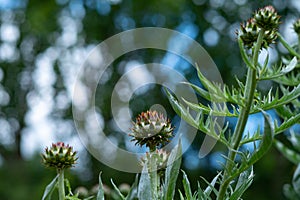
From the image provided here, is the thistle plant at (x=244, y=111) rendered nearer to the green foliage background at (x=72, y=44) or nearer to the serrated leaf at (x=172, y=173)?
the serrated leaf at (x=172, y=173)

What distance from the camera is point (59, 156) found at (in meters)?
0.95

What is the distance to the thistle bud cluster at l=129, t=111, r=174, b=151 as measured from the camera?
0.87 meters

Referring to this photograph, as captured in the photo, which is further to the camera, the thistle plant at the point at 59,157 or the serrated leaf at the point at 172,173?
the thistle plant at the point at 59,157

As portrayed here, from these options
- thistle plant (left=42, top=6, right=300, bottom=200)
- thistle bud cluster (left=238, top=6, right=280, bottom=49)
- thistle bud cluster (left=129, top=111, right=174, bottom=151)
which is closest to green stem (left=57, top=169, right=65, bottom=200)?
thistle plant (left=42, top=6, right=300, bottom=200)

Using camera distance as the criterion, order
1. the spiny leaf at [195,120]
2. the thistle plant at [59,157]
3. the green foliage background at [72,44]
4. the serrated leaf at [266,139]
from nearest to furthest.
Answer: the serrated leaf at [266,139] < the spiny leaf at [195,120] < the thistle plant at [59,157] < the green foliage background at [72,44]

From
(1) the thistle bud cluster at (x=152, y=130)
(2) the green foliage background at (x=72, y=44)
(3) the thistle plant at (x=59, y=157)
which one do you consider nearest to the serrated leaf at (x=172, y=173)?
(1) the thistle bud cluster at (x=152, y=130)

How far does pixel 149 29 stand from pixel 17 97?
10.9 ft

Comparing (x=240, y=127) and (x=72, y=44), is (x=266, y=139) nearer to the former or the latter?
(x=240, y=127)

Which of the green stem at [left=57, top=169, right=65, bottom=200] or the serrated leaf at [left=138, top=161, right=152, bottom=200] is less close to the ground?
the green stem at [left=57, top=169, right=65, bottom=200]

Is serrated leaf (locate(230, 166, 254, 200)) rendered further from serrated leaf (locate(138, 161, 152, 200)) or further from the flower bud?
the flower bud

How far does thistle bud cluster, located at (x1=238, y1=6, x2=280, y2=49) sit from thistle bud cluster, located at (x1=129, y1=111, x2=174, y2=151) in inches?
7.4

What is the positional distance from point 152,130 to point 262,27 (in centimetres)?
24

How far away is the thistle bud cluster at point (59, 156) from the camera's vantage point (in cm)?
94

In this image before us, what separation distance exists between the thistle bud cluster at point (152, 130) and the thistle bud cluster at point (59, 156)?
0.45ft
